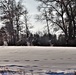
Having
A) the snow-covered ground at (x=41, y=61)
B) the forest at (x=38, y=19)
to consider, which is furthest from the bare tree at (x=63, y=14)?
the snow-covered ground at (x=41, y=61)

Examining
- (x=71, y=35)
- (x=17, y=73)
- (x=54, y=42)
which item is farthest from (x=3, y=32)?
(x=17, y=73)

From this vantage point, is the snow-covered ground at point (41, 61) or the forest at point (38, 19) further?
the forest at point (38, 19)

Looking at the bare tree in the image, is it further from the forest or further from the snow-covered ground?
the snow-covered ground

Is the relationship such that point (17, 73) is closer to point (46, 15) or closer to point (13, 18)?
point (46, 15)

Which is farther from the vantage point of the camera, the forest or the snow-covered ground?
the forest

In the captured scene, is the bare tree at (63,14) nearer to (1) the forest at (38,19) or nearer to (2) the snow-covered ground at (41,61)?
(1) the forest at (38,19)

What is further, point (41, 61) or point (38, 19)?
point (38, 19)

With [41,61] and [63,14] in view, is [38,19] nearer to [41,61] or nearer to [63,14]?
[63,14]

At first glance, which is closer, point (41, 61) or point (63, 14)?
point (41, 61)

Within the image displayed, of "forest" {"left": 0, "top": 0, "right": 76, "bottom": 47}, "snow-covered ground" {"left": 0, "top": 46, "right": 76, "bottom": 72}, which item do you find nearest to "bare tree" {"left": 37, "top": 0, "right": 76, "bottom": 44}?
"forest" {"left": 0, "top": 0, "right": 76, "bottom": 47}

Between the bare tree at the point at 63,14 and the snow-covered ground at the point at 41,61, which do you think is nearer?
the snow-covered ground at the point at 41,61

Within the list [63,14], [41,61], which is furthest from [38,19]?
[41,61]

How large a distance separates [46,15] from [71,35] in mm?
6250

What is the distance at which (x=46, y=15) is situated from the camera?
176ft
